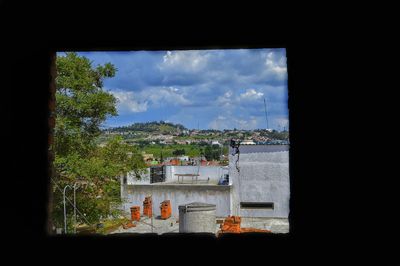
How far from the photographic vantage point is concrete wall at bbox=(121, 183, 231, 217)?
2366cm

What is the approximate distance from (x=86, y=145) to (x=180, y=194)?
969cm

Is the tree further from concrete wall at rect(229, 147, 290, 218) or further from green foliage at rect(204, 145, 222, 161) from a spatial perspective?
green foliage at rect(204, 145, 222, 161)

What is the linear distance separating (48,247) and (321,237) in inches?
66.4

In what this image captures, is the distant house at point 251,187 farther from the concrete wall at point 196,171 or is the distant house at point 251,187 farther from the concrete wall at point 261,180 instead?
the concrete wall at point 196,171

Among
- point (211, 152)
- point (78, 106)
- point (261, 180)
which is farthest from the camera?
point (211, 152)

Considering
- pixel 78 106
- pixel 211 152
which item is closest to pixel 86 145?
pixel 78 106

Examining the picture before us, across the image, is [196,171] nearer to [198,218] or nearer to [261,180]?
[261,180]

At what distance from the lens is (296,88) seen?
2.88 meters

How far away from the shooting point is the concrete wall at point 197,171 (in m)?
31.9

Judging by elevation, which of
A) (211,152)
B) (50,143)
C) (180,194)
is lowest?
(180,194)

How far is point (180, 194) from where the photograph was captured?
24.3 meters

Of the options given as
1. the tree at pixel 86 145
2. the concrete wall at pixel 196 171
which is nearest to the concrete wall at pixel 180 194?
the concrete wall at pixel 196 171

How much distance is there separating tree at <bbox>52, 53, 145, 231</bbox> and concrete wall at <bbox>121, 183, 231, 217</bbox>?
7.70 metres

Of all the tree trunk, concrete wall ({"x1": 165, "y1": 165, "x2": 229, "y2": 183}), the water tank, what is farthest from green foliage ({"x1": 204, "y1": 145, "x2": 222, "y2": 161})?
the tree trunk
